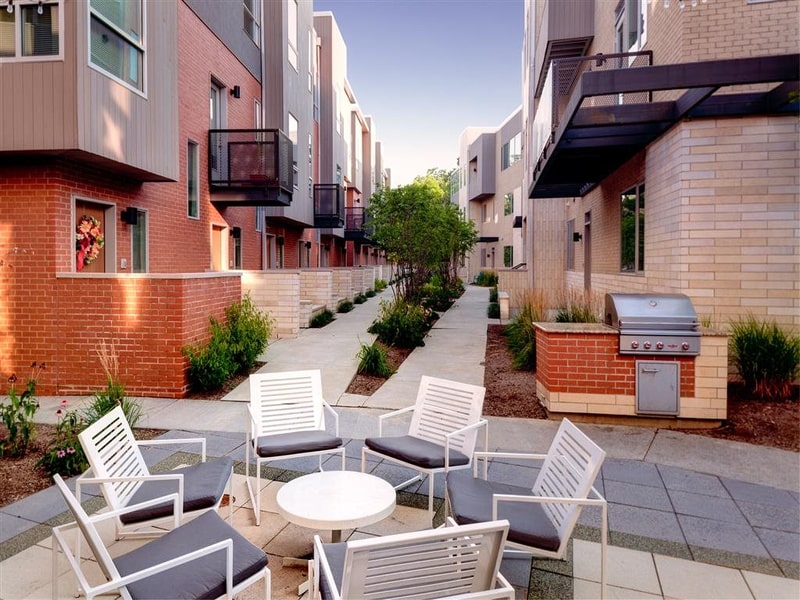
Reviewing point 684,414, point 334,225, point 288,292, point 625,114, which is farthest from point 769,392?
point 334,225

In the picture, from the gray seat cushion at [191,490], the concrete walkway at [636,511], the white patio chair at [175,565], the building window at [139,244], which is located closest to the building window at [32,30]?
the building window at [139,244]

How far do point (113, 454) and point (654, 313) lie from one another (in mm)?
5597

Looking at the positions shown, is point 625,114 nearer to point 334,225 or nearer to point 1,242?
point 1,242

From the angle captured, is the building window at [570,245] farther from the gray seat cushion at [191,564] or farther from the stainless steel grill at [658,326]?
the gray seat cushion at [191,564]

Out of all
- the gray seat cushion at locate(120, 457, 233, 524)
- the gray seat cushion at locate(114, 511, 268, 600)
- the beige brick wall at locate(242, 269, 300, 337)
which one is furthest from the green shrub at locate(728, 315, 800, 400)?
the beige brick wall at locate(242, 269, 300, 337)

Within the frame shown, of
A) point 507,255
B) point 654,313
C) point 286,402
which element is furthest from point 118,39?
point 507,255

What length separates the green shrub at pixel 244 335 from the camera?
8.66m

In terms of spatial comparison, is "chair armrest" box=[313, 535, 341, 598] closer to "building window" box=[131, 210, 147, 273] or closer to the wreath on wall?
the wreath on wall

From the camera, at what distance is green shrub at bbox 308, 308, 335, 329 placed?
46.7 feet

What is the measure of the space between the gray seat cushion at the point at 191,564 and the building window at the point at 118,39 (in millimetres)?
7388

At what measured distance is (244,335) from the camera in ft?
28.8

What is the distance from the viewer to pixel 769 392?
21.9ft

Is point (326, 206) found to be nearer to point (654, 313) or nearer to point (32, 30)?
point (32, 30)

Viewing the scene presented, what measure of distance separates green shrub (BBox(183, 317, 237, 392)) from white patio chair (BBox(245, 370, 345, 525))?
2967mm
